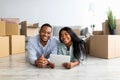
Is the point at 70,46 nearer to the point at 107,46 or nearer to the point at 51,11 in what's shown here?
the point at 107,46

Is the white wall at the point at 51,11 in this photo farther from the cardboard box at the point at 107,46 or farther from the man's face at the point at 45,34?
the man's face at the point at 45,34

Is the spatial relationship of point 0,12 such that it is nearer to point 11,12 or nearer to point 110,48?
point 11,12

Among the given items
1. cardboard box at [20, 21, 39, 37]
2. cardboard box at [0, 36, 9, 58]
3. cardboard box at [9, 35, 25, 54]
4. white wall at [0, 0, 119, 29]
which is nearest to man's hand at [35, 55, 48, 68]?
cardboard box at [0, 36, 9, 58]

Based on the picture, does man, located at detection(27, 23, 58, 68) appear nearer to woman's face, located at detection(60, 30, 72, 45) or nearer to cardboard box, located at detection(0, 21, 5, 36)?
woman's face, located at detection(60, 30, 72, 45)

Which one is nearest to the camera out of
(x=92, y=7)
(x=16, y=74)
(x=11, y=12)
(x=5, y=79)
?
(x=5, y=79)

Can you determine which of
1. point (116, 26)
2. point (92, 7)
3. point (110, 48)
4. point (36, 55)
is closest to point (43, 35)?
point (36, 55)

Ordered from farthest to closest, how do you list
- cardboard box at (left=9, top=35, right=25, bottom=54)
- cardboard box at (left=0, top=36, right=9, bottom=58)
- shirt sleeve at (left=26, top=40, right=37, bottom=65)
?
1. cardboard box at (left=9, top=35, right=25, bottom=54)
2. cardboard box at (left=0, top=36, right=9, bottom=58)
3. shirt sleeve at (left=26, top=40, right=37, bottom=65)

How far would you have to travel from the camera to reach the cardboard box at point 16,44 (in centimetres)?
336

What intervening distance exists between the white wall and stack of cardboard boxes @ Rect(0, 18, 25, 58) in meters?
1.90

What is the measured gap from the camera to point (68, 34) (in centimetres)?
227

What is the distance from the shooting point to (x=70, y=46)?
7.61 feet

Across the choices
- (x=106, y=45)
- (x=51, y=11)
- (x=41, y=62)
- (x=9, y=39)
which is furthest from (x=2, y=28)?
(x=51, y=11)

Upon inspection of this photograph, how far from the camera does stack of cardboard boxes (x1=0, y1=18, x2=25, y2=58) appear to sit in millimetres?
3095

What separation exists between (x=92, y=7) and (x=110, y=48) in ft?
7.64
